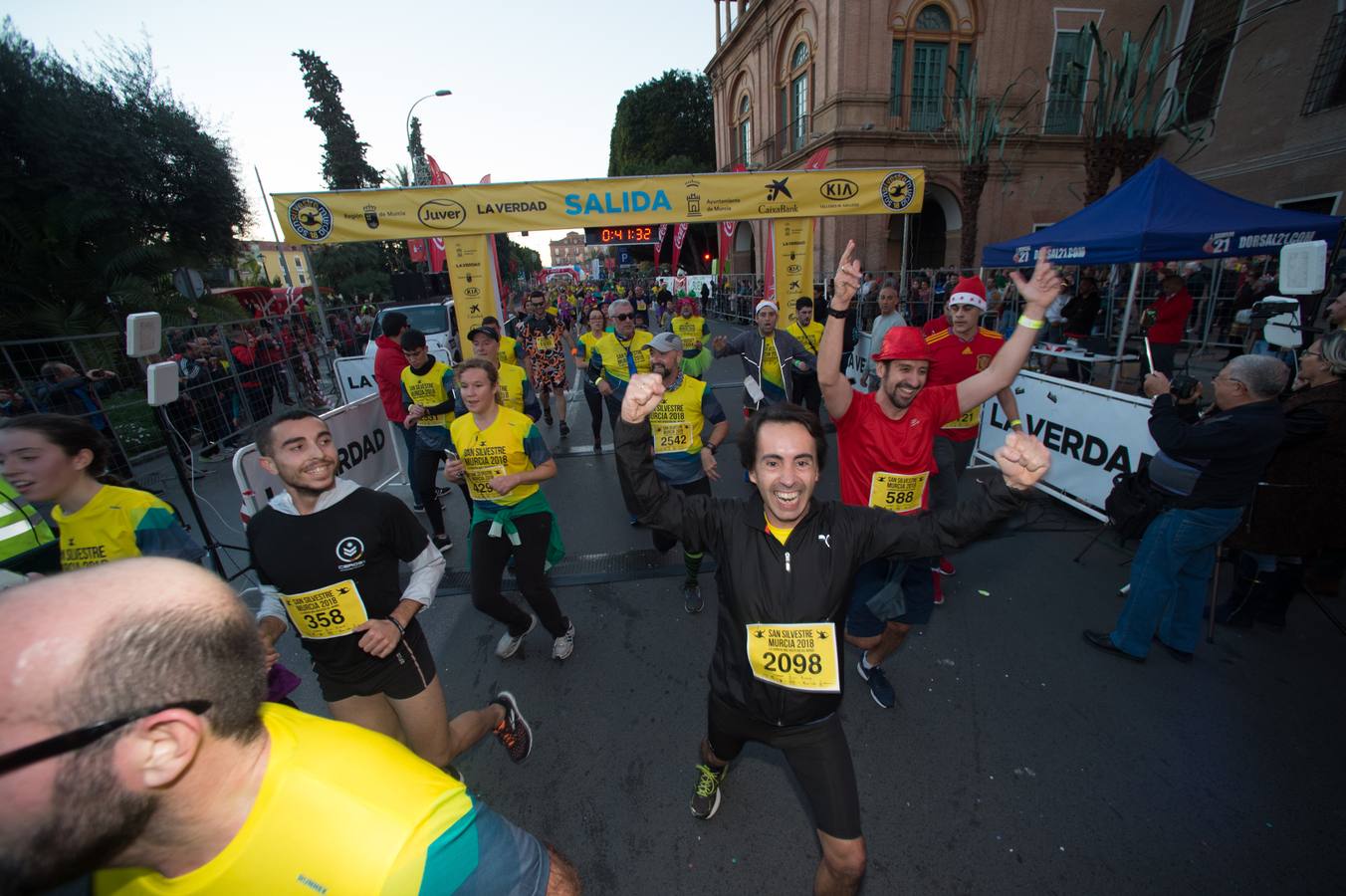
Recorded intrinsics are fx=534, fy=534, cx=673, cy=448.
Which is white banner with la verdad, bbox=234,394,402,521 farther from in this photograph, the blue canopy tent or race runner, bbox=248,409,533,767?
the blue canopy tent

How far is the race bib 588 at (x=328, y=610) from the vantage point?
2.27 meters

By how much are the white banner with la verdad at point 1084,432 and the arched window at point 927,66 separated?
20.1 m

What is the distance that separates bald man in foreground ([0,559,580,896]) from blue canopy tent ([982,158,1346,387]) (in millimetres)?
8784

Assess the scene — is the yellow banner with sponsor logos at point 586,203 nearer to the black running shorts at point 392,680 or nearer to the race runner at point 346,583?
the race runner at point 346,583

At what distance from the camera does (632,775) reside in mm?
2932

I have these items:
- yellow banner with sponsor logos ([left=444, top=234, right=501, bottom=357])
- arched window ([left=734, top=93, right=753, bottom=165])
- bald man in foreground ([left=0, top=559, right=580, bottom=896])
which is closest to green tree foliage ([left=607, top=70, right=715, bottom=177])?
arched window ([left=734, top=93, right=753, bottom=165])

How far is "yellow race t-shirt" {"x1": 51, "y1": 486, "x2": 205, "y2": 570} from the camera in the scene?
2.46 meters

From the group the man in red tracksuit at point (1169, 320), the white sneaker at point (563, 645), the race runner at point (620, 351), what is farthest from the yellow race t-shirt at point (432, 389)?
the man in red tracksuit at point (1169, 320)

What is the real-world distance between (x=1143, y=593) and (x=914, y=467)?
5.91ft

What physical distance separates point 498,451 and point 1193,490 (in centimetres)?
424

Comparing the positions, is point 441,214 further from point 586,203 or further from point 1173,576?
point 1173,576

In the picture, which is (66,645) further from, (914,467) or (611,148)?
(611,148)

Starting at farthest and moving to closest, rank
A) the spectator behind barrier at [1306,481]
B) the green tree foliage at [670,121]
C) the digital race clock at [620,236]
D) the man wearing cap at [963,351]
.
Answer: the green tree foliage at [670,121] < the digital race clock at [620,236] < the man wearing cap at [963,351] < the spectator behind barrier at [1306,481]

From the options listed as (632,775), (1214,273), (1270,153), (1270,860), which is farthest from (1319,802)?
(1270,153)
